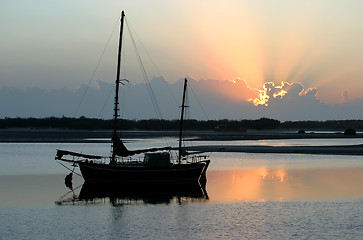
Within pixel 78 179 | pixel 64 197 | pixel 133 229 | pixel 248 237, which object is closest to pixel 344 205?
pixel 248 237

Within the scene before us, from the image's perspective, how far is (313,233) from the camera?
21031 mm

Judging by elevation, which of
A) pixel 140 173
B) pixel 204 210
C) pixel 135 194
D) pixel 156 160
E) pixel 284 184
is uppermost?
pixel 156 160

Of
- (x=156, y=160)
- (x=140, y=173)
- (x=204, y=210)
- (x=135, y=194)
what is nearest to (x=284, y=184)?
(x=156, y=160)

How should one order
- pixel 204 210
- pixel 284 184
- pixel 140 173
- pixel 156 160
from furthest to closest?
1. pixel 156 160
2. pixel 140 173
3. pixel 284 184
4. pixel 204 210

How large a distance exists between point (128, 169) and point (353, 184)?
658 inches

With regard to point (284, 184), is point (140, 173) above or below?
above

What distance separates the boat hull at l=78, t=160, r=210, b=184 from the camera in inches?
1513

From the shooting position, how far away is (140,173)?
38.4 metres

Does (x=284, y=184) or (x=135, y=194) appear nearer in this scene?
(x=135, y=194)

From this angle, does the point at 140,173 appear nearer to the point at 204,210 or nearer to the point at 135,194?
the point at 135,194

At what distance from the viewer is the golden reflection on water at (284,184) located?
31.8 metres

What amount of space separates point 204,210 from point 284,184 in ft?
41.3

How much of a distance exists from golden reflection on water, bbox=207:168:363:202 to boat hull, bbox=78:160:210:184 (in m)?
1.87

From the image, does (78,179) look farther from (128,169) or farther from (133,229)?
(133,229)
